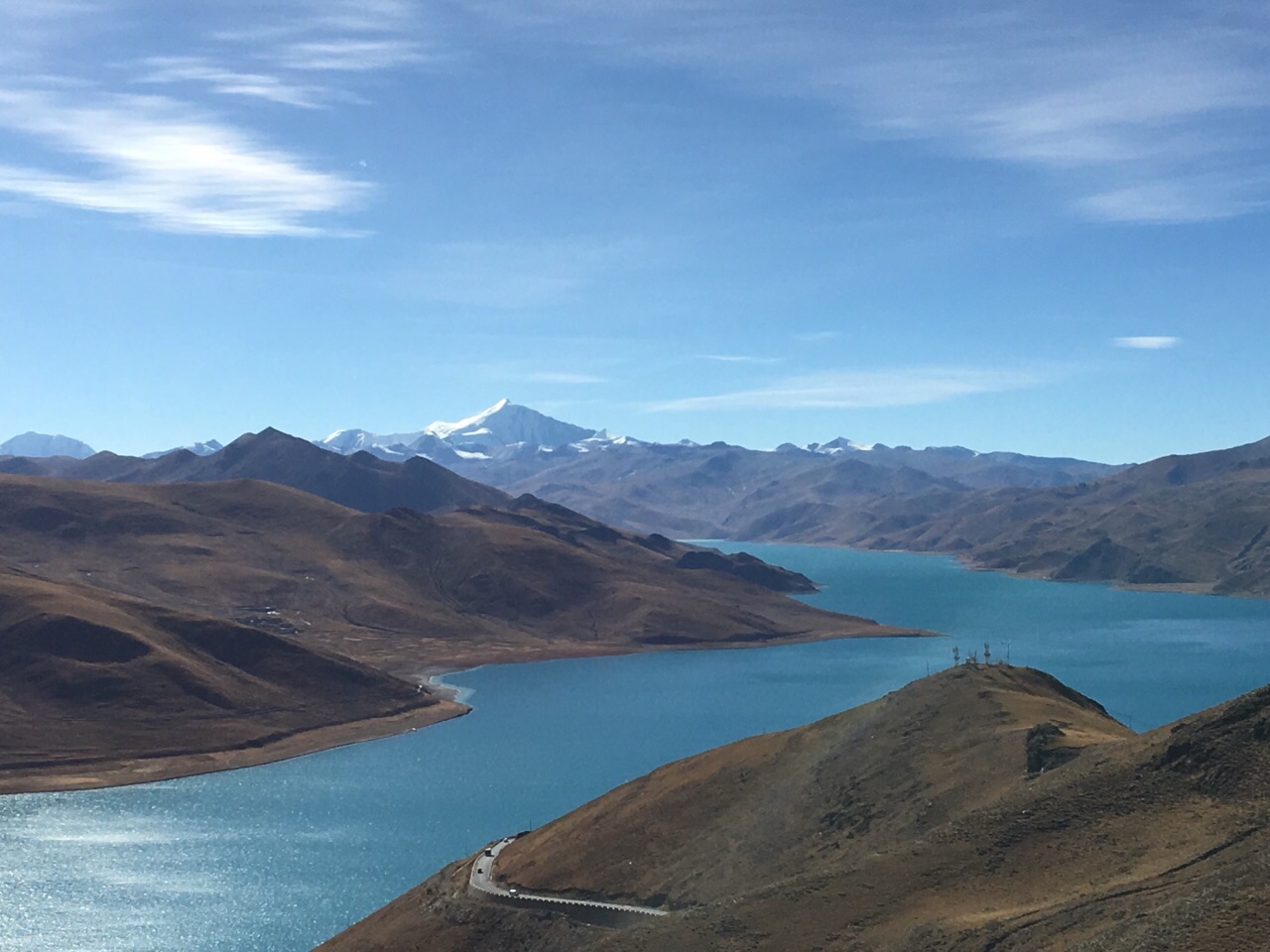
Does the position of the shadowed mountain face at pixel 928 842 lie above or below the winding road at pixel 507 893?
above

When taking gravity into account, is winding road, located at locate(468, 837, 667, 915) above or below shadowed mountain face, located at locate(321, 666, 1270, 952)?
below

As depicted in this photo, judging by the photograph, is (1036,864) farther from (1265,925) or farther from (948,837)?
(1265,925)

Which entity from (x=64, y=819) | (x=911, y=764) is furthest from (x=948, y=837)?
(x=64, y=819)

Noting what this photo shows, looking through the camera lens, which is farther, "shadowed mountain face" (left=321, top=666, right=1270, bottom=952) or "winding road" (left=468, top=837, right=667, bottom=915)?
"winding road" (left=468, top=837, right=667, bottom=915)

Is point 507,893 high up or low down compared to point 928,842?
down
